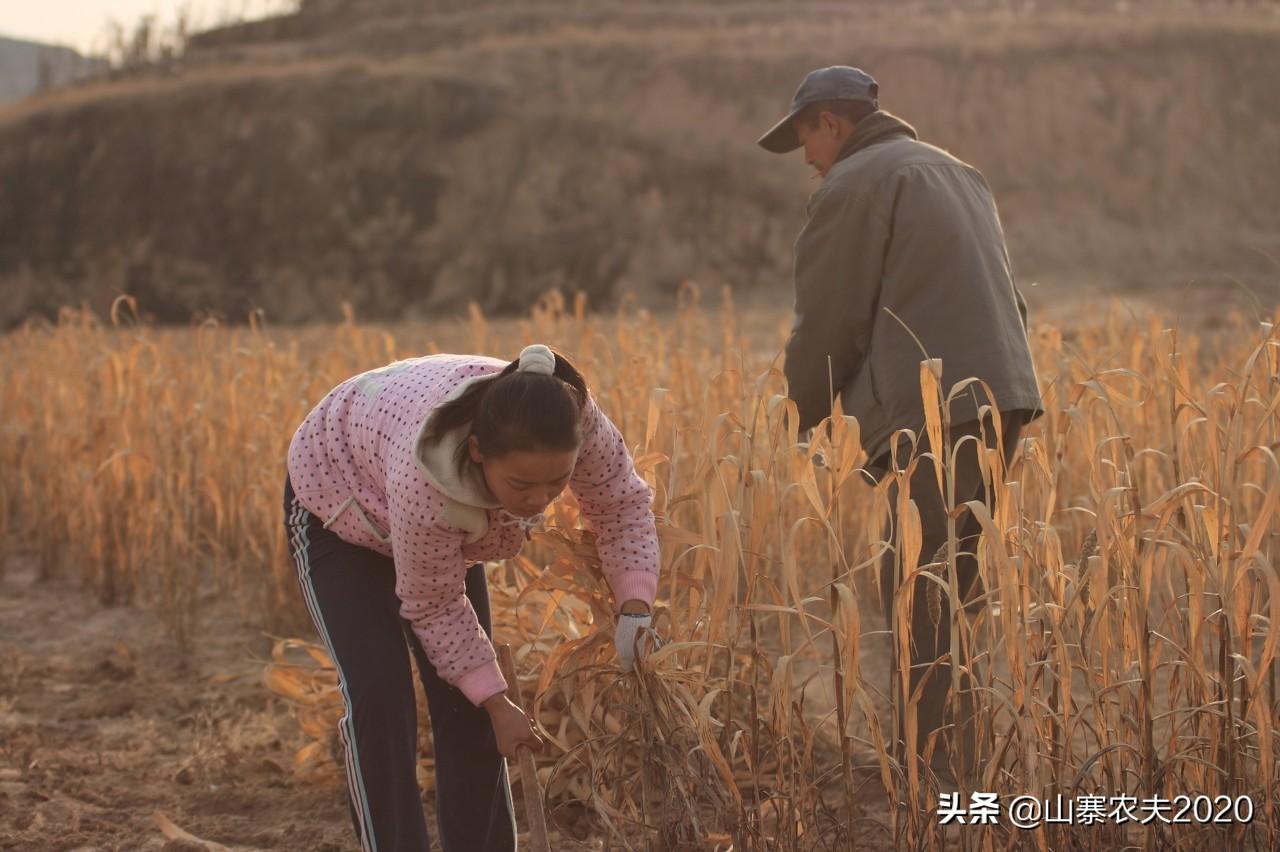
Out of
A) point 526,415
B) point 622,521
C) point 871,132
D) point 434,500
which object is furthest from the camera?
point 871,132

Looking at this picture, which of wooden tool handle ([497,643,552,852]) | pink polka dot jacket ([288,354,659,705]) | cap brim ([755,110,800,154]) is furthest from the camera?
cap brim ([755,110,800,154])

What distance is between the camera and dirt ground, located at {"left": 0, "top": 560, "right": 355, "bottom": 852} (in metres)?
3.34

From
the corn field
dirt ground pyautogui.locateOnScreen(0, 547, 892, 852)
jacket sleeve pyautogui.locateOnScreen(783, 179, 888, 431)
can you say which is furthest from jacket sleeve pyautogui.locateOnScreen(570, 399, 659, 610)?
dirt ground pyautogui.locateOnScreen(0, 547, 892, 852)

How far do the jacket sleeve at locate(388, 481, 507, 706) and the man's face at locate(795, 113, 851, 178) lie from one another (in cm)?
150

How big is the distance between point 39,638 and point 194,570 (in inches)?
26.8

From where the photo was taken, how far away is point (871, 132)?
10.7 ft

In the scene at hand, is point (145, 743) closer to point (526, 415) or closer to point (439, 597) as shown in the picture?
point (439, 597)

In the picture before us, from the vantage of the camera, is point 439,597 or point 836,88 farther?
point 836,88

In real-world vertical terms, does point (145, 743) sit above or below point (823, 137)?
below

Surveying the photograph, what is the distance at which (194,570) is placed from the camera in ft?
16.3

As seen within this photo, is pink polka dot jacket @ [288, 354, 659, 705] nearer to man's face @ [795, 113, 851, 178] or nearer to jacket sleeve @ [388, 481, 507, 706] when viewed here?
jacket sleeve @ [388, 481, 507, 706]

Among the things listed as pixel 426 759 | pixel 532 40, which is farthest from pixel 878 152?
pixel 532 40

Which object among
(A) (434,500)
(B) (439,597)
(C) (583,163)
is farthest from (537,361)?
(C) (583,163)

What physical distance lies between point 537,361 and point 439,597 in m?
0.45
